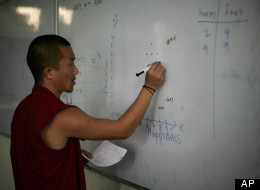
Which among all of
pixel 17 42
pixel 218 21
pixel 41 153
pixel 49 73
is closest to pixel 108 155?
pixel 41 153

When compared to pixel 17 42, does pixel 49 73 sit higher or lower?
lower

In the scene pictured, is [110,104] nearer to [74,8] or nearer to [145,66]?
[145,66]

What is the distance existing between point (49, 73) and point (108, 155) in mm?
487

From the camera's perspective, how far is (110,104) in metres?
1.16

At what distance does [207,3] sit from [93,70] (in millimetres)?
718

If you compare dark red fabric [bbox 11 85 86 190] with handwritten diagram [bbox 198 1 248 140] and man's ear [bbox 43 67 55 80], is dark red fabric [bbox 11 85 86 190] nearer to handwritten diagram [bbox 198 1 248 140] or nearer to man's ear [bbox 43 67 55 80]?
man's ear [bbox 43 67 55 80]

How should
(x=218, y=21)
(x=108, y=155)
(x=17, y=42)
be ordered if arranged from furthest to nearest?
(x=17, y=42), (x=108, y=155), (x=218, y=21)

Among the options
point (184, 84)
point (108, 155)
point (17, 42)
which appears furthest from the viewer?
point (17, 42)

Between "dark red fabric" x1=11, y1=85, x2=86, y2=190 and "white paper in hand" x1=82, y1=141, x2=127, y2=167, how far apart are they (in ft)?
0.41

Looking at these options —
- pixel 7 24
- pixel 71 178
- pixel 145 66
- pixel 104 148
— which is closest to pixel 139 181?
pixel 104 148

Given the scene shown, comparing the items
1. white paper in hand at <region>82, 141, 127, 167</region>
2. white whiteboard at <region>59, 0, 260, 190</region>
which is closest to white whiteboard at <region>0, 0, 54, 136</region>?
white whiteboard at <region>59, 0, 260, 190</region>

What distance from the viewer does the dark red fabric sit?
30.7 inches

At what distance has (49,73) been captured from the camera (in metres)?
0.87

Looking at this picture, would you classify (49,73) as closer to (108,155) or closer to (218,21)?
(108,155)
